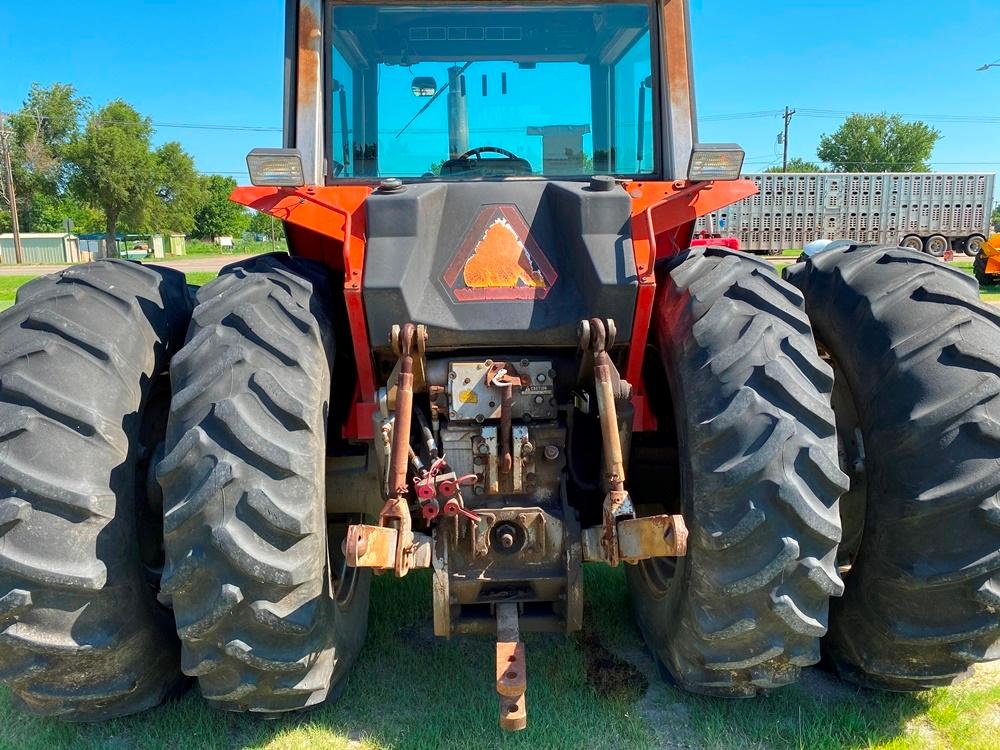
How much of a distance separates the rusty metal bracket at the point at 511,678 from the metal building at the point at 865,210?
1170 inches

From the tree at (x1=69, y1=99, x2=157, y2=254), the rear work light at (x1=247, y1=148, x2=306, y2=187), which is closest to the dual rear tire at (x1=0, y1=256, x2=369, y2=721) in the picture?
the rear work light at (x1=247, y1=148, x2=306, y2=187)

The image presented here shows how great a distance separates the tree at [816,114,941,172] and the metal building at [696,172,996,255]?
3482 cm

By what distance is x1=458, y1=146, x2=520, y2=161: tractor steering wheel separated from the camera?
348cm

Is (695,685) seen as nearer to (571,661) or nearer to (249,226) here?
(571,661)

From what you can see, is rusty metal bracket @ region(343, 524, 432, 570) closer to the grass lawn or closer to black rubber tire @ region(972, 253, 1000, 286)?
the grass lawn

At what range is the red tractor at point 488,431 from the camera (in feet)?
7.59

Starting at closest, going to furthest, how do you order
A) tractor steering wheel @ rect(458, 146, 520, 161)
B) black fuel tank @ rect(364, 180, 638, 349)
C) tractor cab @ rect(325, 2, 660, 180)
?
black fuel tank @ rect(364, 180, 638, 349) → tractor cab @ rect(325, 2, 660, 180) → tractor steering wheel @ rect(458, 146, 520, 161)

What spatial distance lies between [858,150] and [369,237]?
233 ft

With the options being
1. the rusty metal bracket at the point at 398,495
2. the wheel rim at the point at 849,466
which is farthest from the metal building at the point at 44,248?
the wheel rim at the point at 849,466

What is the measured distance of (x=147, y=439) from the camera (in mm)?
2938

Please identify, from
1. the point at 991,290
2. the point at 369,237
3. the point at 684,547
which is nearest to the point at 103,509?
the point at 369,237

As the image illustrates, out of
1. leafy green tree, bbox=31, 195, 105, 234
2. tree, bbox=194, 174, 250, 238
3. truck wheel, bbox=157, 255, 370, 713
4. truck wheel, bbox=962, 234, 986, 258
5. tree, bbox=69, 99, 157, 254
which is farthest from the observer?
tree, bbox=194, 174, 250, 238

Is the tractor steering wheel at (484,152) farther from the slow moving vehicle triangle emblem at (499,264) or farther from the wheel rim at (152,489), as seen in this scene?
the wheel rim at (152,489)

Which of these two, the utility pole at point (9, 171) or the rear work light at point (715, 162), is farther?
the utility pole at point (9, 171)
